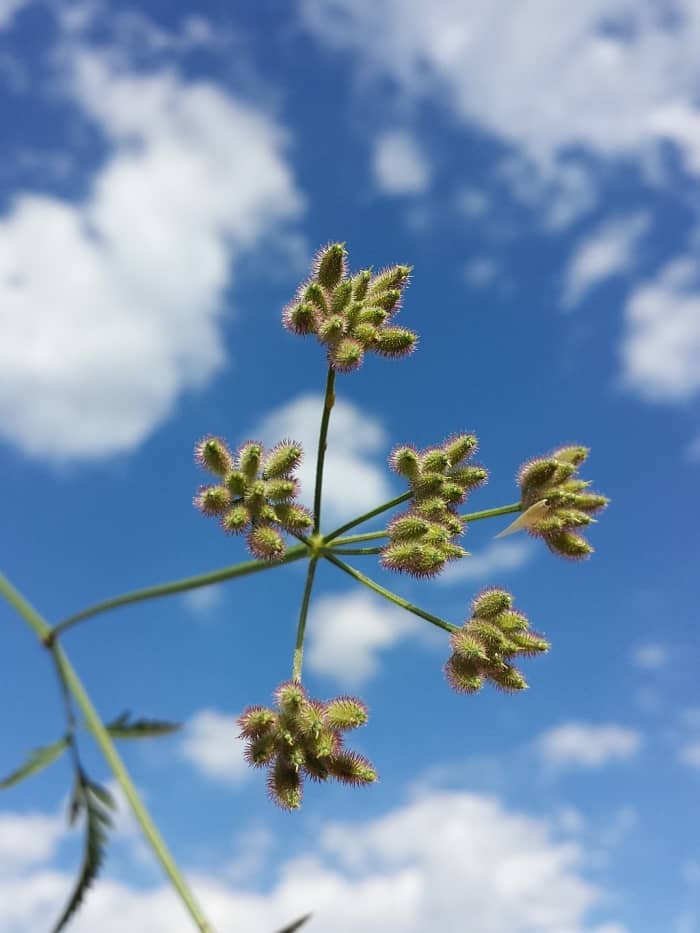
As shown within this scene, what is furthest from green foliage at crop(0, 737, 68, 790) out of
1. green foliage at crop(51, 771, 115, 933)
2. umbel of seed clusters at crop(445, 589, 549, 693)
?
umbel of seed clusters at crop(445, 589, 549, 693)

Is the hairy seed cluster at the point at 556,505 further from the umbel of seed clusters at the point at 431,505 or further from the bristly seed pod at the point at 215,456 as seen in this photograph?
the bristly seed pod at the point at 215,456

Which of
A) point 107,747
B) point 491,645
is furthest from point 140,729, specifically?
point 491,645

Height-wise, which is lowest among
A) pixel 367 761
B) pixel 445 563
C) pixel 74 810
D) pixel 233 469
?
pixel 74 810

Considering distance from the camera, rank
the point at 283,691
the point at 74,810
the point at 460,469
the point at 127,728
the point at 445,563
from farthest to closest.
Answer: the point at 460,469, the point at 445,563, the point at 283,691, the point at 74,810, the point at 127,728

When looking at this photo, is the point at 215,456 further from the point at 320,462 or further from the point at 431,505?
the point at 431,505

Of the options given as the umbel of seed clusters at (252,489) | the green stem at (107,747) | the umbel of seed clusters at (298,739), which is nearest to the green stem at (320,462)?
the umbel of seed clusters at (252,489)

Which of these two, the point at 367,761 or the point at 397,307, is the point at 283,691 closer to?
the point at 367,761

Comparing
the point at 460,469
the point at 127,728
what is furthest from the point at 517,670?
the point at 127,728
